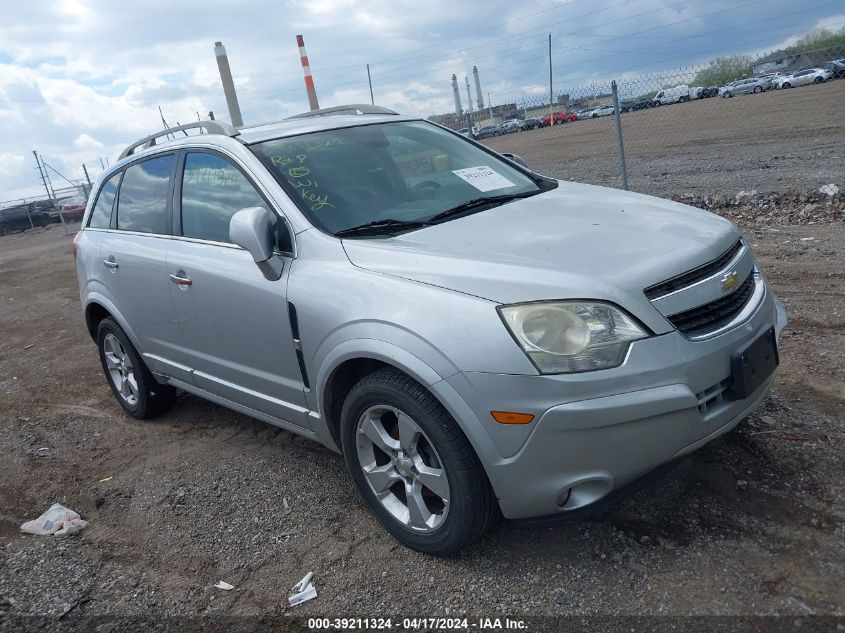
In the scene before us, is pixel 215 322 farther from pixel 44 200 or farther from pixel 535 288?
pixel 44 200

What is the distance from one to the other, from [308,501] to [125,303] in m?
1.95

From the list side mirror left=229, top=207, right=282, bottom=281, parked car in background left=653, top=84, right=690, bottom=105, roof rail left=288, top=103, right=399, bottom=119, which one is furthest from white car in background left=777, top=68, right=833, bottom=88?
side mirror left=229, top=207, right=282, bottom=281

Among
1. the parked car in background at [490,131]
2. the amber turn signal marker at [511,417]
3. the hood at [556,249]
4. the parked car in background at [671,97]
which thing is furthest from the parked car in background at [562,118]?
the amber turn signal marker at [511,417]

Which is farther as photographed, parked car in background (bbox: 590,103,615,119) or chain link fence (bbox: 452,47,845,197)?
parked car in background (bbox: 590,103,615,119)

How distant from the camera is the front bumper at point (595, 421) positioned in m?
2.45

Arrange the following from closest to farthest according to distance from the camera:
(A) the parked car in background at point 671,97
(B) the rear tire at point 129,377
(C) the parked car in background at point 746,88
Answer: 1. (B) the rear tire at point 129,377
2. (A) the parked car in background at point 671,97
3. (C) the parked car in background at point 746,88

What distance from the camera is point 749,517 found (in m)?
2.91

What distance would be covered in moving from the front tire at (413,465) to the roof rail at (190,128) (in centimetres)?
186

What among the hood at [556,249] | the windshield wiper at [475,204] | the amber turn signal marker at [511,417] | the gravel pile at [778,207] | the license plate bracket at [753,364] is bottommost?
the gravel pile at [778,207]

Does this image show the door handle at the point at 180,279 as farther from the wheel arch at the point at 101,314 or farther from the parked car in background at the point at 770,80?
the parked car in background at the point at 770,80

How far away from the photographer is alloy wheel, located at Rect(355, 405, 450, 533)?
2.85 m

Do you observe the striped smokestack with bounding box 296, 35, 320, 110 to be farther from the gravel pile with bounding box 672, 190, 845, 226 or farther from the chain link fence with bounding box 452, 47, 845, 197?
the gravel pile with bounding box 672, 190, 845, 226

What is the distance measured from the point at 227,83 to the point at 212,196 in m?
22.0

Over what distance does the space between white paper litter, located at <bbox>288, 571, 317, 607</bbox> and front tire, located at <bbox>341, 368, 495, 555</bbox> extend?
15.9 inches
